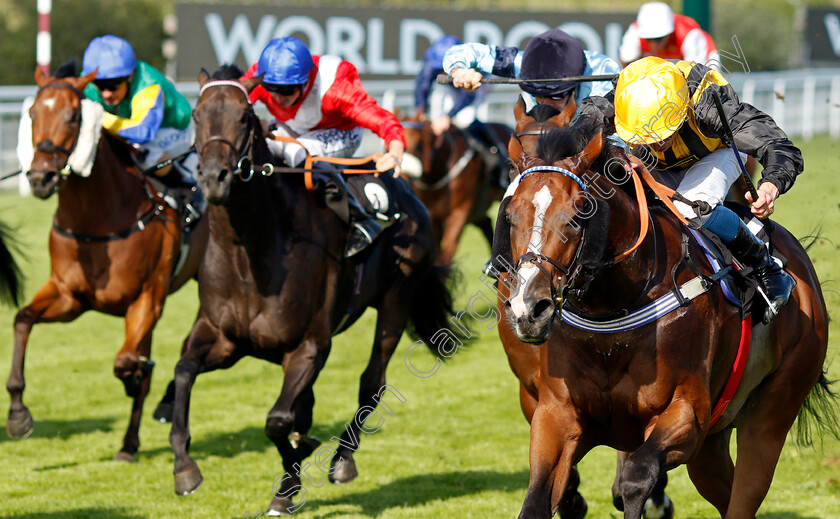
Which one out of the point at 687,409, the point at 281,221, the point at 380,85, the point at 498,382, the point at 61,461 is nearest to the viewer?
the point at 687,409

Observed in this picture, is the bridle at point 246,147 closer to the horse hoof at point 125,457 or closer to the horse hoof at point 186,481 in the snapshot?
the horse hoof at point 186,481

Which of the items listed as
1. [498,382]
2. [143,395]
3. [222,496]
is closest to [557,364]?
[222,496]

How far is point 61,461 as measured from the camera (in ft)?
19.3

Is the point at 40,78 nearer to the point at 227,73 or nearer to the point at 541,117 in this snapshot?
the point at 227,73

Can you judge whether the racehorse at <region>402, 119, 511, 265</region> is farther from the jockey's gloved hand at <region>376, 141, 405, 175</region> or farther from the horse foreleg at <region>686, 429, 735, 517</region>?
the horse foreleg at <region>686, 429, 735, 517</region>

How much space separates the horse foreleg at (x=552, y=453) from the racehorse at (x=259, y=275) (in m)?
1.61

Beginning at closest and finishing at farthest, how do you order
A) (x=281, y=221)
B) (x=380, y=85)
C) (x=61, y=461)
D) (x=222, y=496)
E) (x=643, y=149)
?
(x=643, y=149), (x=281, y=221), (x=222, y=496), (x=61, y=461), (x=380, y=85)

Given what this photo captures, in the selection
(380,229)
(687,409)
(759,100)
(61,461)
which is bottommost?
(759,100)

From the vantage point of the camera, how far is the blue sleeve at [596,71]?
4.77 meters

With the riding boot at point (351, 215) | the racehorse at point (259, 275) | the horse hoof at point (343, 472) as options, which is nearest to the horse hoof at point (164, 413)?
the horse hoof at point (343, 472)

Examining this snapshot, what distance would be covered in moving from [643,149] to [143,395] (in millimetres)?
3501

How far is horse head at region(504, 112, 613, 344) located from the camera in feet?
8.79

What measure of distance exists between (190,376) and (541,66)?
198cm

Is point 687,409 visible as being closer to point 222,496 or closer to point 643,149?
point 643,149
